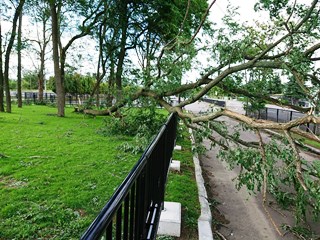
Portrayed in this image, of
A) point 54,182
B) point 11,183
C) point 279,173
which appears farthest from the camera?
point 54,182

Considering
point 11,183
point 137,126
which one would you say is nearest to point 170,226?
point 11,183

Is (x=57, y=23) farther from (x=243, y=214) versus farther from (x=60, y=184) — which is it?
(x=243, y=214)

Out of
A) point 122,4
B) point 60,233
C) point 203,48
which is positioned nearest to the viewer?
point 60,233

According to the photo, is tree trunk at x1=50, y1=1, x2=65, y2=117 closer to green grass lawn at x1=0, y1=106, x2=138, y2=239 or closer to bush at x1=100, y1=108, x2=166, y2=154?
bush at x1=100, y1=108, x2=166, y2=154

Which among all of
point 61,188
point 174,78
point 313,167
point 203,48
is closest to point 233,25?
point 203,48

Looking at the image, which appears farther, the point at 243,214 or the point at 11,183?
the point at 11,183

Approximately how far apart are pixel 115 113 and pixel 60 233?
7.55 m

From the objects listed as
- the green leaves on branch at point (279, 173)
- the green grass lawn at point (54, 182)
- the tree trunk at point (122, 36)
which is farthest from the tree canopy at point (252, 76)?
the tree trunk at point (122, 36)

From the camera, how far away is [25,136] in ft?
28.5

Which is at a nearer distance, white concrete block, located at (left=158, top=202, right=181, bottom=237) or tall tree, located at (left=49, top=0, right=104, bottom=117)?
white concrete block, located at (left=158, top=202, right=181, bottom=237)

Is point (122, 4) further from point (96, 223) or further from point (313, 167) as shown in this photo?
point (96, 223)

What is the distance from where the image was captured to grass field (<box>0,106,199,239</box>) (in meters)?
3.12

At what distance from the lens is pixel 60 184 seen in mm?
4449

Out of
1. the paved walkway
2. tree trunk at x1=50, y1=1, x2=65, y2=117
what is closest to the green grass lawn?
the paved walkway
